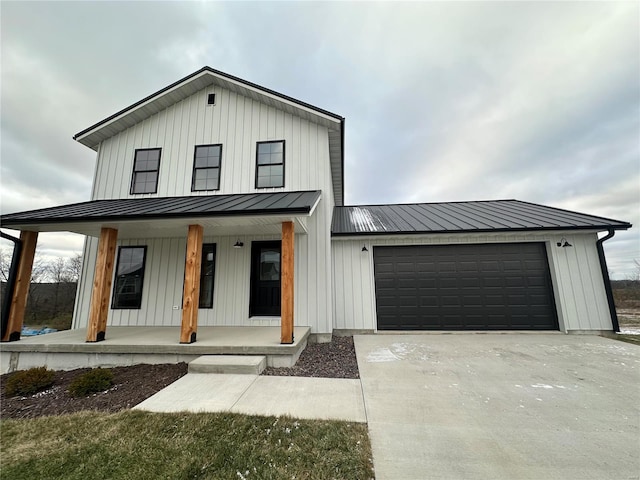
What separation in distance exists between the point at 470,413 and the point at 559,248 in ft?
23.1

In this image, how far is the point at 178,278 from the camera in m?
6.85

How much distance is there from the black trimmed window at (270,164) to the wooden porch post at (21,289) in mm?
5266

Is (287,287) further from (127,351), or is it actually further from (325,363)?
(127,351)

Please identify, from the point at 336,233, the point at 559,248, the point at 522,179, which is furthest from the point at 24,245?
the point at 522,179

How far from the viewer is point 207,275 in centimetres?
683

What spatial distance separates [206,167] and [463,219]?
8.46 metres

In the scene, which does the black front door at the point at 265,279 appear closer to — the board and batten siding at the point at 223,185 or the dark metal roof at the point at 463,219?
the board and batten siding at the point at 223,185

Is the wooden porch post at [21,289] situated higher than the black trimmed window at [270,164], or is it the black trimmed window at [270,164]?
the black trimmed window at [270,164]

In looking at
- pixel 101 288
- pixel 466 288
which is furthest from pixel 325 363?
pixel 466 288

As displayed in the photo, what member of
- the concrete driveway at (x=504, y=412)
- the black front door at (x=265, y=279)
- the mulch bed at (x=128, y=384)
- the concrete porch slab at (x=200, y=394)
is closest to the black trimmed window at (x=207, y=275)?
the black front door at (x=265, y=279)

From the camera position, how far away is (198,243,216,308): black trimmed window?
6746 millimetres

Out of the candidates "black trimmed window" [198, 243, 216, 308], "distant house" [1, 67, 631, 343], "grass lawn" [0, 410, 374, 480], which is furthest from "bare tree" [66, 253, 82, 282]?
"grass lawn" [0, 410, 374, 480]

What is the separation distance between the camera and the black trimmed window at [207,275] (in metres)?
6.75

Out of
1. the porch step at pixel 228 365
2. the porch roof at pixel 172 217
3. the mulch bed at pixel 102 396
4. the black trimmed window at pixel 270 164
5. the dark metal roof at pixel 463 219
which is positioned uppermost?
the black trimmed window at pixel 270 164
